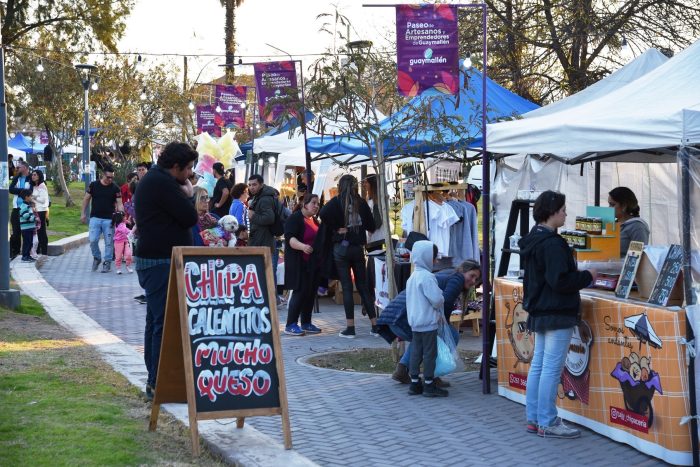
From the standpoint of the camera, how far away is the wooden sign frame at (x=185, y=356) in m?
6.15

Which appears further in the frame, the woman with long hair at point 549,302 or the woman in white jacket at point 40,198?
the woman in white jacket at point 40,198

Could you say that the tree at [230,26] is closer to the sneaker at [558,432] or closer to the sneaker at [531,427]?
the sneaker at [531,427]

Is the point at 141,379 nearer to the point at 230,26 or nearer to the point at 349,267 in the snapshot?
the point at 349,267

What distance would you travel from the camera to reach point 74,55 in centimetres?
3584

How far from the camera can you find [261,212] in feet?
42.4

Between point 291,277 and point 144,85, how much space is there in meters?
32.1

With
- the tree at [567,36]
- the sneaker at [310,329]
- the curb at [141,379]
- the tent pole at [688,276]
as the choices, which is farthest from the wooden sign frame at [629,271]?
the tree at [567,36]

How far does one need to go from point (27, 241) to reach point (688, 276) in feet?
52.0

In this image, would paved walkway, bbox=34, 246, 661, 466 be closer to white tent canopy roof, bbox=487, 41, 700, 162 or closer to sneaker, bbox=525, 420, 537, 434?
sneaker, bbox=525, 420, 537, 434

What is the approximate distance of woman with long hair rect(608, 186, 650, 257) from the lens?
8789 mm

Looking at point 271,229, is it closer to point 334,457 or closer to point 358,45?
point 358,45

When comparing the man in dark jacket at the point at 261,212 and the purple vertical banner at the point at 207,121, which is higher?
the purple vertical banner at the point at 207,121

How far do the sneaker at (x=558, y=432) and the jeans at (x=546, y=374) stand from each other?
35 millimetres

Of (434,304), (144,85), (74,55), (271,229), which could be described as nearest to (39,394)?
(434,304)
